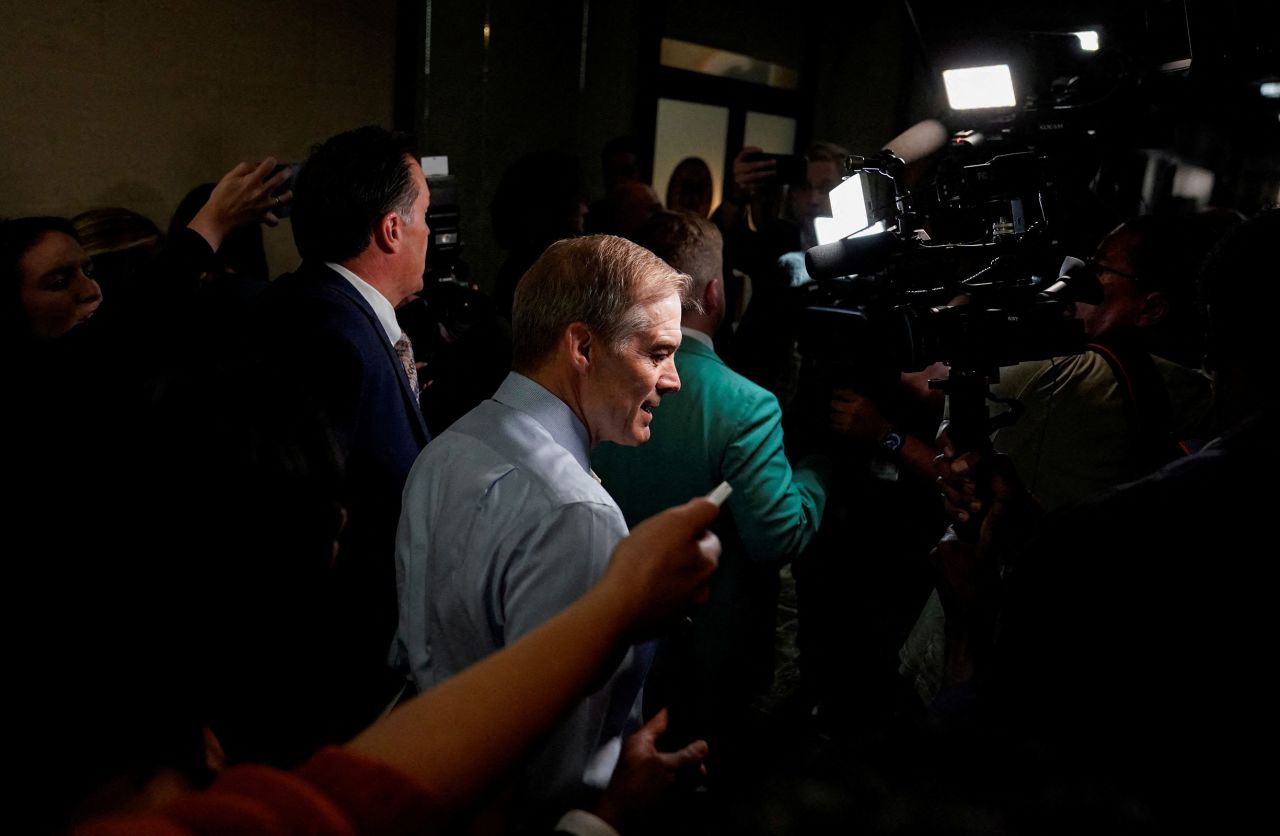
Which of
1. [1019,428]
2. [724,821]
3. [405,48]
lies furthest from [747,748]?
[405,48]

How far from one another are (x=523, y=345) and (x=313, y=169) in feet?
2.77

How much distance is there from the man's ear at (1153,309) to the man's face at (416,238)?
1.59 m

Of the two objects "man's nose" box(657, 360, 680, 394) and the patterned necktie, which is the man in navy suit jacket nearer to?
the patterned necktie

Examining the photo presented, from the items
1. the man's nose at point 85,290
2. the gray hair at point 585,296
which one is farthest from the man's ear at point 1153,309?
the man's nose at point 85,290

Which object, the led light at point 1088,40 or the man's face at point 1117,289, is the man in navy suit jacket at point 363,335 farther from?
the led light at point 1088,40

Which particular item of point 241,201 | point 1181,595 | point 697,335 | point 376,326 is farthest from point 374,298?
point 1181,595

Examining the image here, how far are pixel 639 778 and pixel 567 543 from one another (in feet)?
1.00

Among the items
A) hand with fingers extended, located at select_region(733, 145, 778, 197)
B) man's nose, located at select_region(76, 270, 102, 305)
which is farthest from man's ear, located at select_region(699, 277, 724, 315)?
man's nose, located at select_region(76, 270, 102, 305)

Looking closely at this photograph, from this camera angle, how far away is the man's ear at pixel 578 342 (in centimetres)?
131

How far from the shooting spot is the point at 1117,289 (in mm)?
1933

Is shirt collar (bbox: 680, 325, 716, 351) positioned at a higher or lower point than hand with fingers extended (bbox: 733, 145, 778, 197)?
lower

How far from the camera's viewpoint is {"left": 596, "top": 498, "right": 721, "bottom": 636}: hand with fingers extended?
2.38 ft

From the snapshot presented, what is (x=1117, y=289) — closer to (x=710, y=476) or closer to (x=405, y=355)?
(x=710, y=476)

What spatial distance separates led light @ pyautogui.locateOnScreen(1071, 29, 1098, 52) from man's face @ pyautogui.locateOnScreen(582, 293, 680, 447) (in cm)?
195
